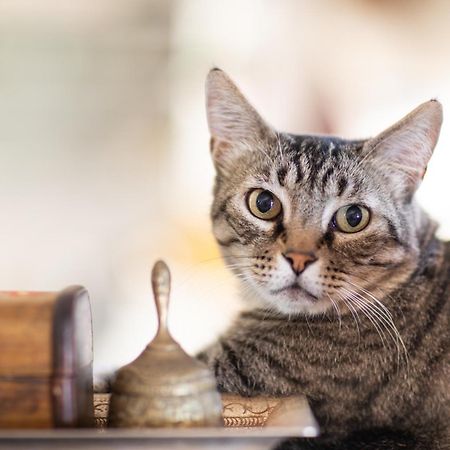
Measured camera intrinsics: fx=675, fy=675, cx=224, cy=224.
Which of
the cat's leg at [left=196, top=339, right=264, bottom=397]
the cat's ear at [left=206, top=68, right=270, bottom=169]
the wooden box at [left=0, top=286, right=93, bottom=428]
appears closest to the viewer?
the wooden box at [left=0, top=286, right=93, bottom=428]

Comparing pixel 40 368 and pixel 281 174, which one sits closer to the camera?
Result: pixel 40 368

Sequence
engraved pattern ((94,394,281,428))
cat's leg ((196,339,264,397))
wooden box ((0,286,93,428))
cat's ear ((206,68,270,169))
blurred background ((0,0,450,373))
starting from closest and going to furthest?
wooden box ((0,286,93,428)) → engraved pattern ((94,394,281,428)) → cat's leg ((196,339,264,397)) → cat's ear ((206,68,270,169)) → blurred background ((0,0,450,373))

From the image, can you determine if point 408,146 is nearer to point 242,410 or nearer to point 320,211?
point 320,211

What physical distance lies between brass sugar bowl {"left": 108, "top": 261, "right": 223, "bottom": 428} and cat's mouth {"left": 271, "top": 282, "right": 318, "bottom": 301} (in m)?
0.27

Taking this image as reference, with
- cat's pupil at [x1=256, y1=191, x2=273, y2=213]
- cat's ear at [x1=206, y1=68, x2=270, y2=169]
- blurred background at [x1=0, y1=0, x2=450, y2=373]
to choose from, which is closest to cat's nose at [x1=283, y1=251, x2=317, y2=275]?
cat's pupil at [x1=256, y1=191, x2=273, y2=213]

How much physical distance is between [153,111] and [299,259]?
0.83 m

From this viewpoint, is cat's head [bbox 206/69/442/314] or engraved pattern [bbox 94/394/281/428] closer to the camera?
engraved pattern [bbox 94/394/281/428]

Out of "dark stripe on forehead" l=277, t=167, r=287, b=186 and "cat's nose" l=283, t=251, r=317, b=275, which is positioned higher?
"dark stripe on forehead" l=277, t=167, r=287, b=186

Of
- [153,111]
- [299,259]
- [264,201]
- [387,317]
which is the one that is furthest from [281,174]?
[153,111]

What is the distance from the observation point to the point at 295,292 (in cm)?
96

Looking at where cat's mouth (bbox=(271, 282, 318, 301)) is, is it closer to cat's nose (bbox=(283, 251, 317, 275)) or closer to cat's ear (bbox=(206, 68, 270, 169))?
cat's nose (bbox=(283, 251, 317, 275))

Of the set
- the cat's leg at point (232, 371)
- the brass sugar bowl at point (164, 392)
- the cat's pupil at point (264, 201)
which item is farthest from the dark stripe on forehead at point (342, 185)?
the brass sugar bowl at point (164, 392)

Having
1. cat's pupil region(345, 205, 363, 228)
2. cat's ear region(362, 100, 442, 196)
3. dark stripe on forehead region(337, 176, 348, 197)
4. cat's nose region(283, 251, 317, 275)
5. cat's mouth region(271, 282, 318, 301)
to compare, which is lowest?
cat's mouth region(271, 282, 318, 301)

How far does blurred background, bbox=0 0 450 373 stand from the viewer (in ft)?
4.98
